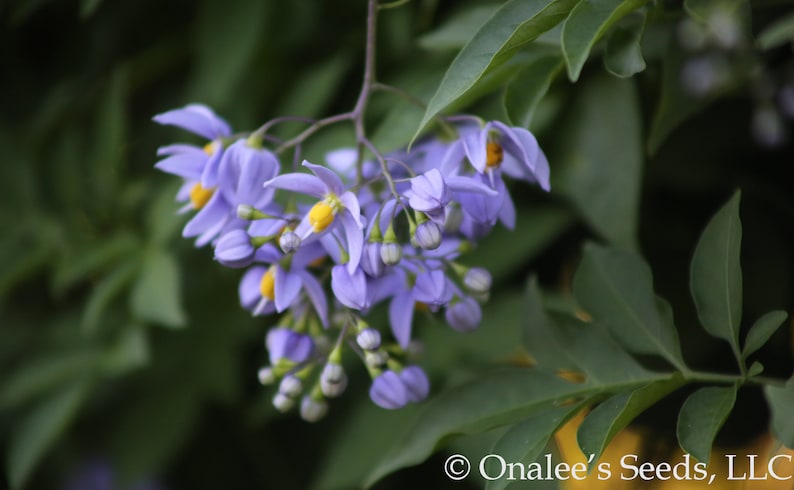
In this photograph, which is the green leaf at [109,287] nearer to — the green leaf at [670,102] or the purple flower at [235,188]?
the purple flower at [235,188]

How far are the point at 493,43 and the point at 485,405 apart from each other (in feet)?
1.17

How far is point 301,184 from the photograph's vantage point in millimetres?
788

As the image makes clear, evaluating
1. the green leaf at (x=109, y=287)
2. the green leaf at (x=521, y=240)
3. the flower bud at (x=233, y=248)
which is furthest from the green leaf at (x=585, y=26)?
the green leaf at (x=109, y=287)

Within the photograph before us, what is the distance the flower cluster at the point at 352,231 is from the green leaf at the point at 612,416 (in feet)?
0.54

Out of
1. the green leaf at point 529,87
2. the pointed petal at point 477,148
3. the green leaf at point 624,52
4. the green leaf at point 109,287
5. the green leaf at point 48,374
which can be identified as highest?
the green leaf at point 624,52

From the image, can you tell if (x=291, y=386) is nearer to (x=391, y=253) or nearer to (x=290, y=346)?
(x=290, y=346)

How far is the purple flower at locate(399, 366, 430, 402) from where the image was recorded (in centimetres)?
86

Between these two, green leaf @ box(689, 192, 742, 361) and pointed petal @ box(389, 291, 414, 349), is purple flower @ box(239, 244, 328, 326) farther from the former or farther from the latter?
green leaf @ box(689, 192, 742, 361)

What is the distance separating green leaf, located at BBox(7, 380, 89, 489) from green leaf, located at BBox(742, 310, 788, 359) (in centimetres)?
92

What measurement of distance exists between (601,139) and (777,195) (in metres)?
0.39

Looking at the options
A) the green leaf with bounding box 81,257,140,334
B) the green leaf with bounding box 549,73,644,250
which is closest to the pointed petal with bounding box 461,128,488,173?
the green leaf with bounding box 549,73,644,250

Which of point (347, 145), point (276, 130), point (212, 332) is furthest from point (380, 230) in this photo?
point (212, 332)

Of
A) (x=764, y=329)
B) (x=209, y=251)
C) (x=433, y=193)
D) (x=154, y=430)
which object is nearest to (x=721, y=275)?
(x=764, y=329)

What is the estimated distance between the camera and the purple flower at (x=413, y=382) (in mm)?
864
